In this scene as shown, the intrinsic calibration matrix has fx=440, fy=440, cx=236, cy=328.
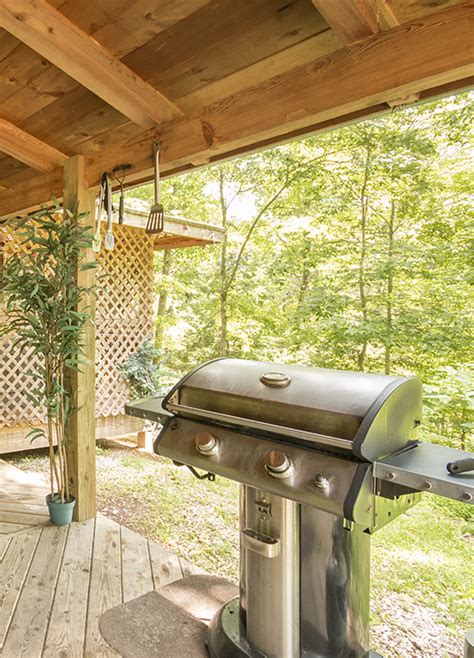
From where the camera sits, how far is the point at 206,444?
1.35m

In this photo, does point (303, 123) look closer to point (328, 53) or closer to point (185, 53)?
point (328, 53)

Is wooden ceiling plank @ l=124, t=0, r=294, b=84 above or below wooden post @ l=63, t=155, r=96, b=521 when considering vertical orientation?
above

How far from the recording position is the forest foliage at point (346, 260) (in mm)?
5027

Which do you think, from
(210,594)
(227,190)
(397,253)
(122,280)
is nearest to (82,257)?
(210,594)

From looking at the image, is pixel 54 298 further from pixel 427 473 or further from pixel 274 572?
pixel 427 473

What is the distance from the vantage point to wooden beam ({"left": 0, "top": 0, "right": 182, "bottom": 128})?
1729mm

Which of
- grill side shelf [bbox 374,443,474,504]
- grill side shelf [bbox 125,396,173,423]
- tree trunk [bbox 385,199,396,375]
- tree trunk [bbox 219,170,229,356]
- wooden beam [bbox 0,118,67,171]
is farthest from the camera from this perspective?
tree trunk [bbox 219,170,229,356]

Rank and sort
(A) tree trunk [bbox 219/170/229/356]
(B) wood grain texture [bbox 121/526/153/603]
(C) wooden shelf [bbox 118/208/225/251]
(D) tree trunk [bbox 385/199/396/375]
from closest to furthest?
1. (B) wood grain texture [bbox 121/526/153/603]
2. (C) wooden shelf [bbox 118/208/225/251]
3. (D) tree trunk [bbox 385/199/396/375]
4. (A) tree trunk [bbox 219/170/229/356]

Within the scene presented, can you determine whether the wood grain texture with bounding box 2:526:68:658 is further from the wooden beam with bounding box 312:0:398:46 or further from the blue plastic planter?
the wooden beam with bounding box 312:0:398:46

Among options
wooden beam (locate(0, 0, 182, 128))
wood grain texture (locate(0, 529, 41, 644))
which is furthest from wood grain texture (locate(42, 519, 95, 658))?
wooden beam (locate(0, 0, 182, 128))

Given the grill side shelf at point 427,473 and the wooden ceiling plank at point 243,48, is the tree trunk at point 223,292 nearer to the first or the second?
the wooden ceiling plank at point 243,48

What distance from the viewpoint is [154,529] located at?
10.5 ft

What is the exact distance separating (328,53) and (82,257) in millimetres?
1756

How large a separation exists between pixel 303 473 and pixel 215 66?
164cm
